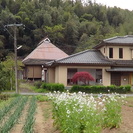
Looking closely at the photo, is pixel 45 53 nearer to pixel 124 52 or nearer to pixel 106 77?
pixel 124 52

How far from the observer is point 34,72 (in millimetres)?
35812

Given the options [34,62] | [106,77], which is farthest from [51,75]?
[34,62]

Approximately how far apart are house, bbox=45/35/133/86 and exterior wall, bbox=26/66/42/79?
33.4ft

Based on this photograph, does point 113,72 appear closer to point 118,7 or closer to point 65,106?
point 65,106

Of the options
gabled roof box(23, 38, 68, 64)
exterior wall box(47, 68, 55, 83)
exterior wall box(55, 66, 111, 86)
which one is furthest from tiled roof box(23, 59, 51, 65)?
exterior wall box(55, 66, 111, 86)

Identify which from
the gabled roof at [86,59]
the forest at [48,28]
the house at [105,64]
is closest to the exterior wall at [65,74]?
the house at [105,64]

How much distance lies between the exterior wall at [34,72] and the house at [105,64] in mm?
10189

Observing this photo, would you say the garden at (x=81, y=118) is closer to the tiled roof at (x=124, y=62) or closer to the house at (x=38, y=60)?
the tiled roof at (x=124, y=62)

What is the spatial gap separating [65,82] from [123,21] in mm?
35144

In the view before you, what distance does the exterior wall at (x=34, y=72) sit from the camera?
117 feet

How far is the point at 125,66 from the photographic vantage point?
25625 millimetres

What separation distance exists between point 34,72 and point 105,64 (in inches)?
521

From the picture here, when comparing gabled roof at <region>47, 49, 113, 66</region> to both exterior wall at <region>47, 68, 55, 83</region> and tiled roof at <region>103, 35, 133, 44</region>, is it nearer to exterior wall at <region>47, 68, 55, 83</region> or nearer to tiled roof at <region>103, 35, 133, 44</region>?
tiled roof at <region>103, 35, 133, 44</region>

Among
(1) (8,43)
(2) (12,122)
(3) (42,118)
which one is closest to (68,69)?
(3) (42,118)
